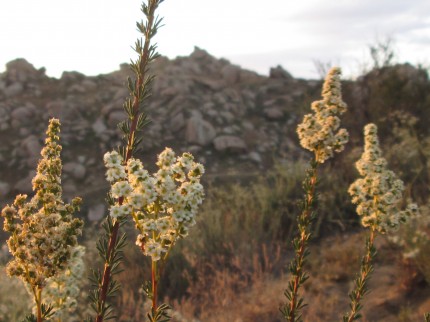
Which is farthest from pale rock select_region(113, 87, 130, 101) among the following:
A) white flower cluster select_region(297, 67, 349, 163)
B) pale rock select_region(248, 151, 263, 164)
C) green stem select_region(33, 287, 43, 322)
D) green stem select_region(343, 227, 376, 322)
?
green stem select_region(33, 287, 43, 322)

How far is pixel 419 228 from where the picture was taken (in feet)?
20.2

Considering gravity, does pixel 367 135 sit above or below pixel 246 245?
above

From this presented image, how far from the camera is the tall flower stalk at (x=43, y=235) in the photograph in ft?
5.83

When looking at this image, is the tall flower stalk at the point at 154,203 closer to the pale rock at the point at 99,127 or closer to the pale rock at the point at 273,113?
the pale rock at the point at 99,127

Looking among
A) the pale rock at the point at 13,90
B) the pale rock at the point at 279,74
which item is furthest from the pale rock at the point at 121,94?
the pale rock at the point at 279,74

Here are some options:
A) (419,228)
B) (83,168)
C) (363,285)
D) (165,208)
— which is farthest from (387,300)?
(83,168)

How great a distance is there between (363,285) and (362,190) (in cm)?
58

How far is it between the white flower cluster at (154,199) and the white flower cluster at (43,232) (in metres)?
0.22

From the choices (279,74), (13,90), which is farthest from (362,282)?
(279,74)

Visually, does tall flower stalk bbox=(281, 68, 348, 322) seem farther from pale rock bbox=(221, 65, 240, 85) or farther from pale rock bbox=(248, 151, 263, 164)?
pale rock bbox=(221, 65, 240, 85)

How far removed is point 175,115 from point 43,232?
12066 millimetres

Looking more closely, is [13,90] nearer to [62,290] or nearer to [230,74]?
[230,74]

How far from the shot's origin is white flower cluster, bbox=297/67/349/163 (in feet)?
8.24

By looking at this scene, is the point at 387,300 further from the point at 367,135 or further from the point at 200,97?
the point at 200,97
